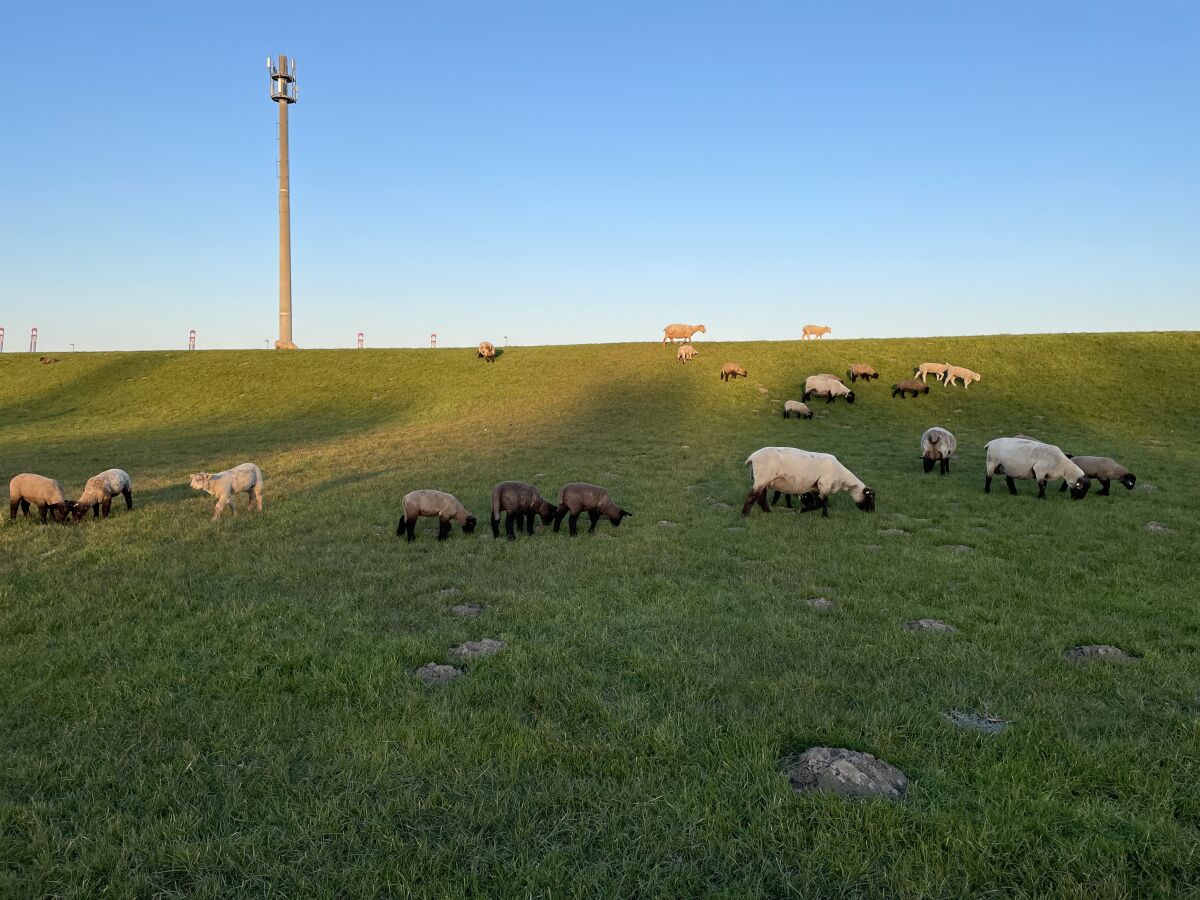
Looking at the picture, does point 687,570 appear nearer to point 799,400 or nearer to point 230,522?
point 230,522

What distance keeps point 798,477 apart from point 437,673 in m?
9.81

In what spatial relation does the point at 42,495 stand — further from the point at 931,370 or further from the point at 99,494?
the point at 931,370

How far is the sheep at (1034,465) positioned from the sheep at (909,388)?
17.6 meters

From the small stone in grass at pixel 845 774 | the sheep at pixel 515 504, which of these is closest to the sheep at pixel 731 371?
the sheep at pixel 515 504

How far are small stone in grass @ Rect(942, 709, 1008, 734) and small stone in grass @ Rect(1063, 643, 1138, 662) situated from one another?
1994mm

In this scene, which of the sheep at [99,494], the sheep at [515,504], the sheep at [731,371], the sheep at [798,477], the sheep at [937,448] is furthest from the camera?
the sheep at [731,371]

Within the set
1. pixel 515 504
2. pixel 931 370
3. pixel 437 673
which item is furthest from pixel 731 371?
pixel 437 673

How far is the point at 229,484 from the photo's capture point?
13.4m

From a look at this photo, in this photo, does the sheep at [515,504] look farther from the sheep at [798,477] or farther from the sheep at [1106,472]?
the sheep at [1106,472]

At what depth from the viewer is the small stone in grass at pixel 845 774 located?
4.39 metres

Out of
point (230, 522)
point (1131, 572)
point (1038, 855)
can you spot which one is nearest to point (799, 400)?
point (1131, 572)

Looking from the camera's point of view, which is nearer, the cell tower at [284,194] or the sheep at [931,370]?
the sheep at [931,370]

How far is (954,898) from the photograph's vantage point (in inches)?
139

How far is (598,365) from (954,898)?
1642 inches
